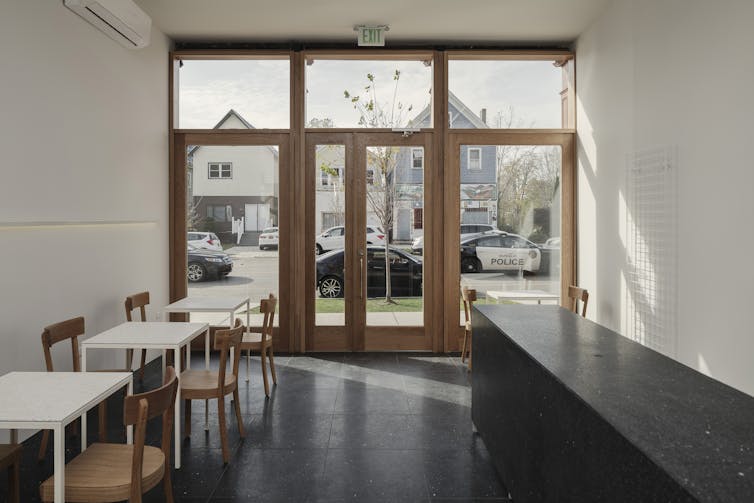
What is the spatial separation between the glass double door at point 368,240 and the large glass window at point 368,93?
7.7 inches

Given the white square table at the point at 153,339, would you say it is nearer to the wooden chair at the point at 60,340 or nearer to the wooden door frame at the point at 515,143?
the wooden chair at the point at 60,340

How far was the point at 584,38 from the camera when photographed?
530cm

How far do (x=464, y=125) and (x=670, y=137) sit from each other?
2388mm

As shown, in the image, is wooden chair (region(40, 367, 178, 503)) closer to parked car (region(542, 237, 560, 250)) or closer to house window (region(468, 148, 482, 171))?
house window (region(468, 148, 482, 171))

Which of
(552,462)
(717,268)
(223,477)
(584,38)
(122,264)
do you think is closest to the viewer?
(552,462)

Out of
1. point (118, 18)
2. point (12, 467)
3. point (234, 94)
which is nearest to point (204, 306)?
point (12, 467)

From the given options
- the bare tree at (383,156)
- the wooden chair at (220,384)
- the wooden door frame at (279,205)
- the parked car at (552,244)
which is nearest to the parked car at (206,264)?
the wooden door frame at (279,205)

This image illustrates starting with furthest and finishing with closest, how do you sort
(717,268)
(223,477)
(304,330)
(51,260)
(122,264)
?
1. (304,330)
2. (122,264)
3. (51,260)
4. (717,268)
5. (223,477)

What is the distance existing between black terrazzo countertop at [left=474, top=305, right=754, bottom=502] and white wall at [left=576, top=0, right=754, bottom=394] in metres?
1.20

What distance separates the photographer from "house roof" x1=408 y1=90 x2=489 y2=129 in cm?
564

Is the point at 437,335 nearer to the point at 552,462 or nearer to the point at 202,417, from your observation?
the point at 202,417

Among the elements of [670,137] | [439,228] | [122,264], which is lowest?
[122,264]

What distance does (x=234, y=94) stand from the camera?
224 inches

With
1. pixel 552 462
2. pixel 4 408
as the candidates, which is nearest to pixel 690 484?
pixel 552 462
